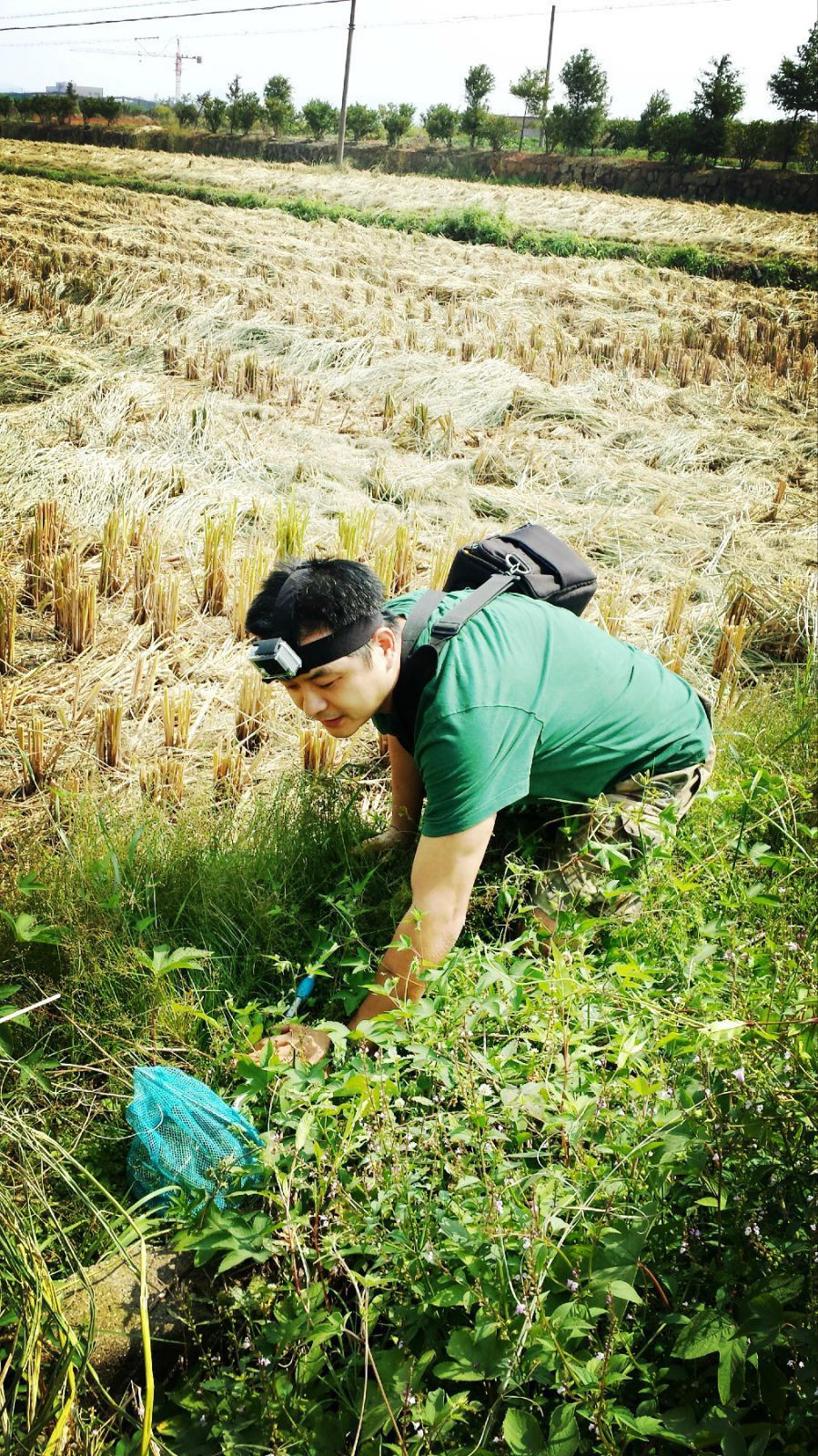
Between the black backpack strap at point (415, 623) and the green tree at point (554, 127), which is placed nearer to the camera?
the black backpack strap at point (415, 623)

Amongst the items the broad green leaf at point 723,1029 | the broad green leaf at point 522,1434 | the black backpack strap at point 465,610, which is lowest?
the broad green leaf at point 522,1434

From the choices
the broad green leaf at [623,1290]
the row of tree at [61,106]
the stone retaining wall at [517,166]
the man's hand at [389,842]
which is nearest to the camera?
the broad green leaf at [623,1290]

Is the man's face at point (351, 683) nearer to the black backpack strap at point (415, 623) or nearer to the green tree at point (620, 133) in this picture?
the black backpack strap at point (415, 623)

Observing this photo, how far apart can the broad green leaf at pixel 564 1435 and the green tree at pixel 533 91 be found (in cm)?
675

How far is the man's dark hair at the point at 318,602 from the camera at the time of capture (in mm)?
1827

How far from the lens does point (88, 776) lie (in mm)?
2918

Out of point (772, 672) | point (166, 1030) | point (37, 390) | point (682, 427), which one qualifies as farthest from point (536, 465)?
point (166, 1030)

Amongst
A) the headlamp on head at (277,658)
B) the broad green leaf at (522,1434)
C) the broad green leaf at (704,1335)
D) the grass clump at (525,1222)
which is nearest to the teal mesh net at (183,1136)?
the grass clump at (525,1222)

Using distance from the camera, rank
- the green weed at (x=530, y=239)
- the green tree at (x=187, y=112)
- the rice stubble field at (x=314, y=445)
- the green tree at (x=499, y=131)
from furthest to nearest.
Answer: the green weed at (x=530, y=239) → the green tree at (x=499, y=131) → the green tree at (x=187, y=112) → the rice stubble field at (x=314, y=445)

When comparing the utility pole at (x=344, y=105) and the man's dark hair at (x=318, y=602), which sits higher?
the utility pole at (x=344, y=105)

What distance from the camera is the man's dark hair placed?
1.83 m

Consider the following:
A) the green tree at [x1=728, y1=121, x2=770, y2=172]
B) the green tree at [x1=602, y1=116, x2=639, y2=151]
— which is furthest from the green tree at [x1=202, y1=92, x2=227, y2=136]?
the green tree at [x1=728, y1=121, x2=770, y2=172]

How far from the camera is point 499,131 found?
672 cm

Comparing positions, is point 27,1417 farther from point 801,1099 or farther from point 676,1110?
point 801,1099
